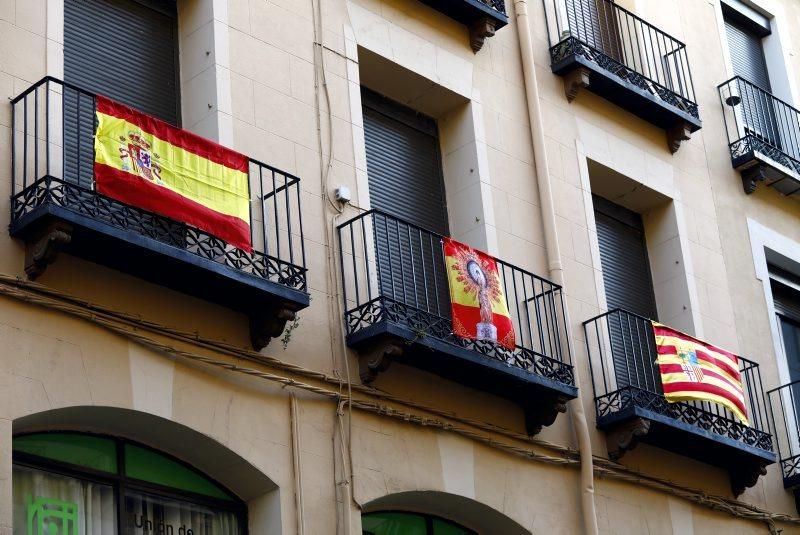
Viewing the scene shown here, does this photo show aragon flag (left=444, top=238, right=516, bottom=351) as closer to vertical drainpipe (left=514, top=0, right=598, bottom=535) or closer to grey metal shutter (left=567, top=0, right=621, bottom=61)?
vertical drainpipe (left=514, top=0, right=598, bottom=535)

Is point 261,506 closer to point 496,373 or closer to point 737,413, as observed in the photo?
point 496,373

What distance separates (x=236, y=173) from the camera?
14.0m

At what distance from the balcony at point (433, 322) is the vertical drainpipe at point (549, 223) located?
38 cm

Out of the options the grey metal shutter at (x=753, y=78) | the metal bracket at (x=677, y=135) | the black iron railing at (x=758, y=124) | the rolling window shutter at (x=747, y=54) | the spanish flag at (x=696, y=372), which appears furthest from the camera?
the rolling window shutter at (x=747, y=54)

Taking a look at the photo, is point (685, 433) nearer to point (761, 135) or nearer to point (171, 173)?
point (761, 135)

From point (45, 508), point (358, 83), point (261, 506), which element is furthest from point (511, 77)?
point (45, 508)

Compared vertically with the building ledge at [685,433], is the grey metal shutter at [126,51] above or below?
above

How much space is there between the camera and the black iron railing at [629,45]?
1997 cm

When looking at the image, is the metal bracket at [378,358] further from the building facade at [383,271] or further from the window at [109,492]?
the window at [109,492]

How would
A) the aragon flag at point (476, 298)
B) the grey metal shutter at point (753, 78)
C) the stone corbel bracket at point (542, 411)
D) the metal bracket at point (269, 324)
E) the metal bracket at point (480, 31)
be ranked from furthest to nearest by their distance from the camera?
the grey metal shutter at point (753, 78) → the metal bracket at point (480, 31) → the stone corbel bracket at point (542, 411) → the aragon flag at point (476, 298) → the metal bracket at point (269, 324)

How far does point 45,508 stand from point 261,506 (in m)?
2.17

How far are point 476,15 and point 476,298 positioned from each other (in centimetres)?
407

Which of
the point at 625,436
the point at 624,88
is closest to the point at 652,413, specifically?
the point at 625,436

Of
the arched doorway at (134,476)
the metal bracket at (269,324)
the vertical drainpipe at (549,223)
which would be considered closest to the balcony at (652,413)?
the vertical drainpipe at (549,223)
